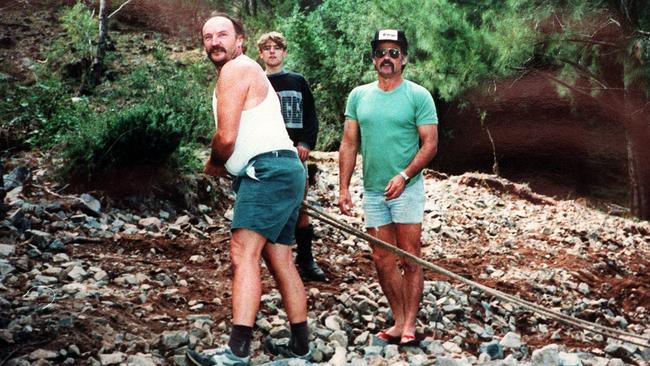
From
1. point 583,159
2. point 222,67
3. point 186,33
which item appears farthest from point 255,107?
point 186,33

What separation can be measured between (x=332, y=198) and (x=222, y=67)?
6.90 metres

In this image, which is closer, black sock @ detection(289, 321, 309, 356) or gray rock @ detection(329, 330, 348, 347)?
black sock @ detection(289, 321, 309, 356)

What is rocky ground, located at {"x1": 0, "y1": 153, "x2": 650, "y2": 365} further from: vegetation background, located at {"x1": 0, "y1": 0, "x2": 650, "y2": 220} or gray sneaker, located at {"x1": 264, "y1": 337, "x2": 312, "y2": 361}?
vegetation background, located at {"x1": 0, "y1": 0, "x2": 650, "y2": 220}

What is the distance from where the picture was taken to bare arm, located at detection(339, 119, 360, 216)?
169 inches

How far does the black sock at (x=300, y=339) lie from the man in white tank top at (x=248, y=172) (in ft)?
0.20

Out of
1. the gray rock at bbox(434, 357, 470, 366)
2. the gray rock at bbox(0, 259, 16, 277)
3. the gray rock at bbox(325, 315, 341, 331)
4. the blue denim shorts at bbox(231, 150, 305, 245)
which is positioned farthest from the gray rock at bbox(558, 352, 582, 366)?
the gray rock at bbox(0, 259, 16, 277)

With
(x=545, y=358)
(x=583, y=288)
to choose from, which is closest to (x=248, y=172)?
(x=545, y=358)

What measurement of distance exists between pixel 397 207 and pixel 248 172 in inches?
44.2

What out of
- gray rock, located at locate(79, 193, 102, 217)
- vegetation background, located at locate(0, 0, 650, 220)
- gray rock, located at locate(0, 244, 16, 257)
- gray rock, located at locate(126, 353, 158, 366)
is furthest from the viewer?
vegetation background, located at locate(0, 0, 650, 220)

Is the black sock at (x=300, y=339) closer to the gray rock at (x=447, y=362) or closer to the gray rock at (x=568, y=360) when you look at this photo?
the gray rock at (x=447, y=362)

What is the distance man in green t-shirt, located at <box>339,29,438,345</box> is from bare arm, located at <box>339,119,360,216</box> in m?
0.13

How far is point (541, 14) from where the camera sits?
1191cm

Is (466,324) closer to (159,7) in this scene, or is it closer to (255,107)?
(255,107)

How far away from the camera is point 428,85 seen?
45.8 ft
